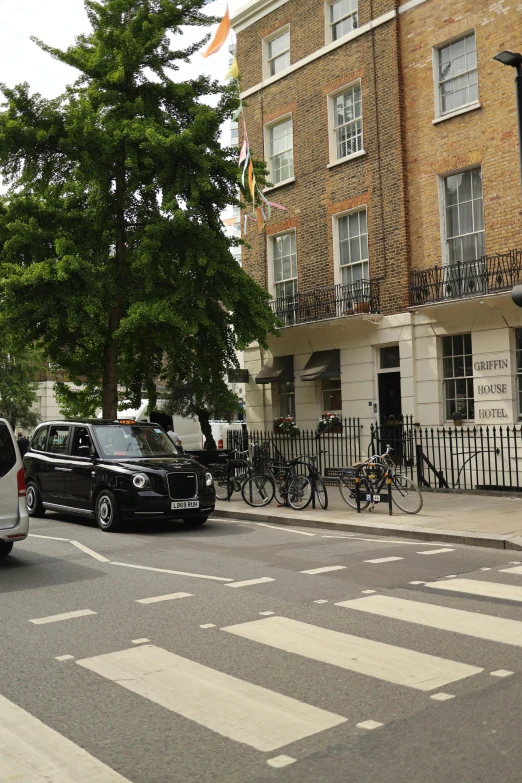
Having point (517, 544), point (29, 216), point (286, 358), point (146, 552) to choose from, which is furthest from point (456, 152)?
point (146, 552)

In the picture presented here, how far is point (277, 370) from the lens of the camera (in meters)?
23.7

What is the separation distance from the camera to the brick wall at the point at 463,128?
17.8 m

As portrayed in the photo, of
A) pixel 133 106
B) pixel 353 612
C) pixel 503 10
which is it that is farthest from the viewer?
pixel 133 106

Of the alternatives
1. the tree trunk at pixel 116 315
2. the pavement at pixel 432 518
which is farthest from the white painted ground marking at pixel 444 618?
the tree trunk at pixel 116 315

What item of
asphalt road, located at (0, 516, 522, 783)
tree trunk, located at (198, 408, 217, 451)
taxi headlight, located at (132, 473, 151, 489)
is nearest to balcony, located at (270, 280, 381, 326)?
tree trunk, located at (198, 408, 217, 451)

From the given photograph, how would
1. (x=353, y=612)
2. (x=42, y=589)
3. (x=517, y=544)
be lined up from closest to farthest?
1. (x=353, y=612)
2. (x=42, y=589)
3. (x=517, y=544)

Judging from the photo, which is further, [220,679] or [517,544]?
[517,544]

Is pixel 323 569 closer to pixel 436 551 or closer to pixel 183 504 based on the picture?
pixel 436 551

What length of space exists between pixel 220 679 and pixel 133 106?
16933 millimetres

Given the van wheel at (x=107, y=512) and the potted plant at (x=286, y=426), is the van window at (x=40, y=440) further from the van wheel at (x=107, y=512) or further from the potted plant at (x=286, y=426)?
the potted plant at (x=286, y=426)

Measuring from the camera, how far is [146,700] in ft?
15.2

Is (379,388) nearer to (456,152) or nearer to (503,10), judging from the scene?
(456,152)

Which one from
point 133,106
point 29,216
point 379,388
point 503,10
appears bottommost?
point 379,388

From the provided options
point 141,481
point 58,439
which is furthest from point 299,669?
point 58,439
